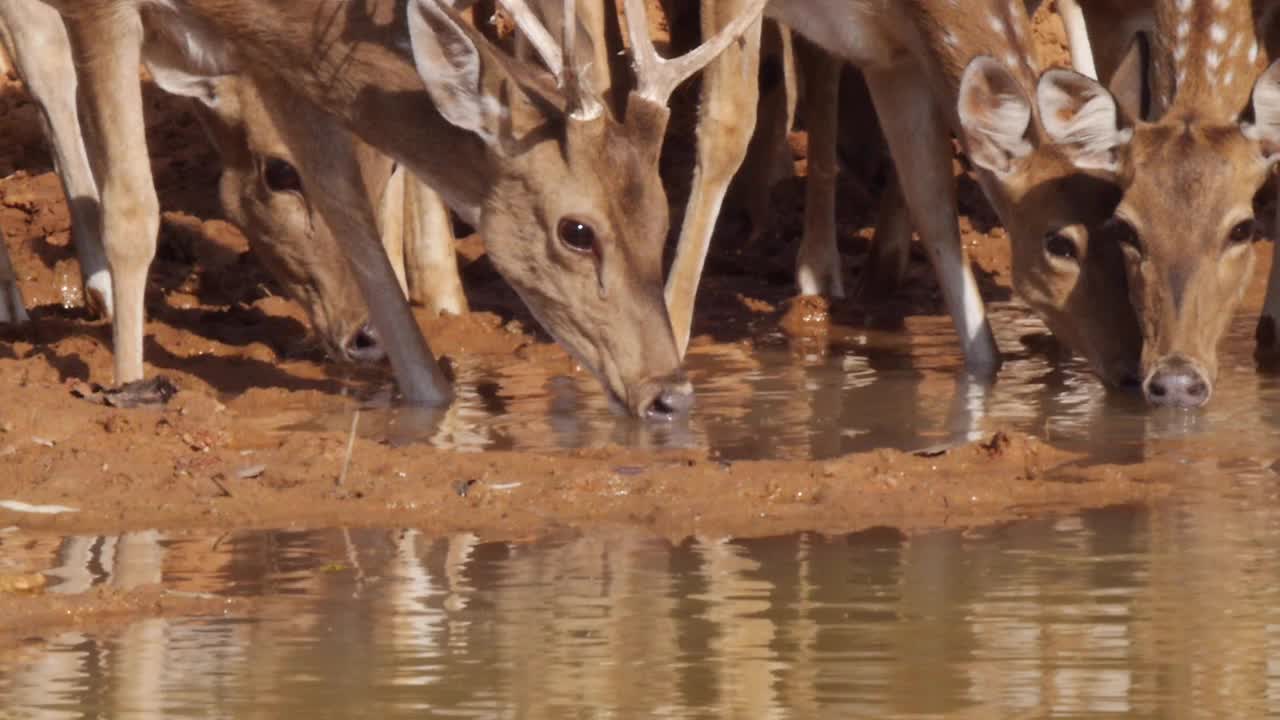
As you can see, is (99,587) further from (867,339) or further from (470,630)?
(867,339)

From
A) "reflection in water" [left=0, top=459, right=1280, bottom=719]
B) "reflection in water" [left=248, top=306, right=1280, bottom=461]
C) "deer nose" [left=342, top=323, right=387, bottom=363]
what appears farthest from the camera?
"deer nose" [left=342, top=323, right=387, bottom=363]

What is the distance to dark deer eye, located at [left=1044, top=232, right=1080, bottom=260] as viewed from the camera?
9930 mm

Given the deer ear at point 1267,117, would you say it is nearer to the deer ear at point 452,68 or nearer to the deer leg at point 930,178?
the deer leg at point 930,178

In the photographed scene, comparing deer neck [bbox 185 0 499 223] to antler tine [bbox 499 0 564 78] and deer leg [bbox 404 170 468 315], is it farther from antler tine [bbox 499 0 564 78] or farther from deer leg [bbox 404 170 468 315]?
deer leg [bbox 404 170 468 315]

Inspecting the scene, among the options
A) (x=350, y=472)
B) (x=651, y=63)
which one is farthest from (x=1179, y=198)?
(x=350, y=472)

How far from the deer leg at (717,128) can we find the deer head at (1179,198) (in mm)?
1571

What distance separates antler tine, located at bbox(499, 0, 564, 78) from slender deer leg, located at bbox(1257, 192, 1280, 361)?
3238 millimetres

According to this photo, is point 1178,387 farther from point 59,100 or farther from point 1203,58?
point 59,100

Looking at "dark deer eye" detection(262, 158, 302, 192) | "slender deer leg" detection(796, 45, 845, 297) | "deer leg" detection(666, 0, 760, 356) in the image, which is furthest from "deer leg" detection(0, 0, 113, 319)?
"slender deer leg" detection(796, 45, 845, 297)

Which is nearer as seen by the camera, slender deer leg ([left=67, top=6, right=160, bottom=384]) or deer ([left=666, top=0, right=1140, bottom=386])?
slender deer leg ([left=67, top=6, right=160, bottom=384])

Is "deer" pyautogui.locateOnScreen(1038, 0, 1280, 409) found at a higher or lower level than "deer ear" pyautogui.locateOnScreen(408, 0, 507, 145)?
lower

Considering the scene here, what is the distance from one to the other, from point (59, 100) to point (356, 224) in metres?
2.90

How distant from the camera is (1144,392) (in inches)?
363

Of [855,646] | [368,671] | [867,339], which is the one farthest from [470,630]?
[867,339]
